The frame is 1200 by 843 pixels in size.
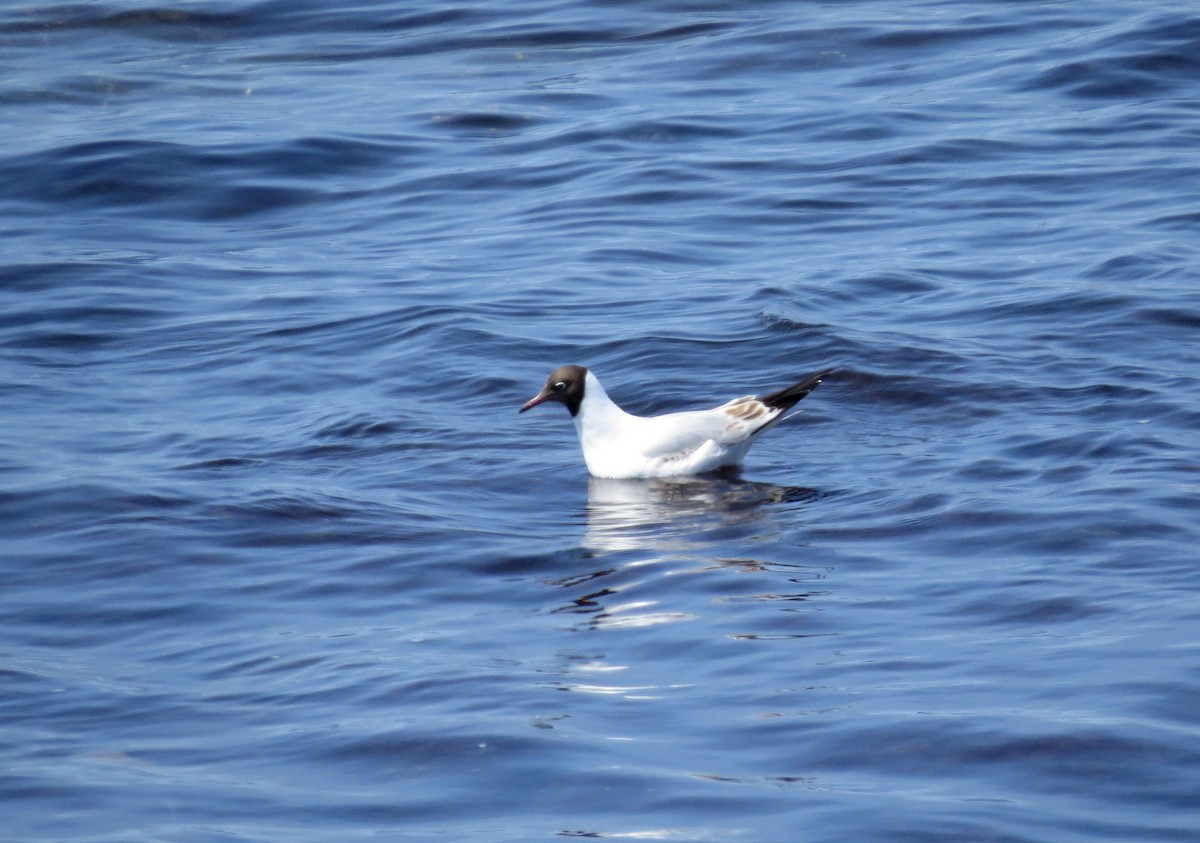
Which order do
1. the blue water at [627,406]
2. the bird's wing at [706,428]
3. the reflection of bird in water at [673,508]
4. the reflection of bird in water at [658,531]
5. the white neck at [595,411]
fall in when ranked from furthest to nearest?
the white neck at [595,411]
the bird's wing at [706,428]
the reflection of bird in water at [673,508]
the reflection of bird in water at [658,531]
the blue water at [627,406]

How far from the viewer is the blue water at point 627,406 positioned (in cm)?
551

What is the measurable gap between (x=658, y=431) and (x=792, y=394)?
2.52 ft

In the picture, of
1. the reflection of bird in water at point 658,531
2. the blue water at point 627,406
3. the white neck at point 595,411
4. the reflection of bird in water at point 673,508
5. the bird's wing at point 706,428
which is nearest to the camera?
the blue water at point 627,406

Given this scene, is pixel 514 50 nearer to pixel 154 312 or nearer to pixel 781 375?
pixel 154 312

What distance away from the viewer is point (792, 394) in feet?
30.7

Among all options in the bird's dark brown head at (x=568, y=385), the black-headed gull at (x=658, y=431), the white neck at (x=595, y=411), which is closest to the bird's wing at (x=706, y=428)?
the black-headed gull at (x=658, y=431)

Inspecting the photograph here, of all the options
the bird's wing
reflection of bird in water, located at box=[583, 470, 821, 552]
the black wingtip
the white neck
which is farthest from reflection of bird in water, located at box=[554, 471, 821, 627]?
the black wingtip

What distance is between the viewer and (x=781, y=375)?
1048cm

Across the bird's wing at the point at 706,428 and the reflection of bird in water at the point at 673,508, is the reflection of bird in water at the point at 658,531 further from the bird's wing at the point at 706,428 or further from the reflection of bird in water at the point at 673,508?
the bird's wing at the point at 706,428

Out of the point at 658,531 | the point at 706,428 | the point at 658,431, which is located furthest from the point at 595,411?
the point at 658,531

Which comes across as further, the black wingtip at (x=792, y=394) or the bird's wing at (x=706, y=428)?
the black wingtip at (x=792, y=394)

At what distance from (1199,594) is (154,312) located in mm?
8184

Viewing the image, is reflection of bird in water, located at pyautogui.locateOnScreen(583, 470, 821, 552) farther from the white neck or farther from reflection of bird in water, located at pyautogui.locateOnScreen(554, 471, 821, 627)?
the white neck

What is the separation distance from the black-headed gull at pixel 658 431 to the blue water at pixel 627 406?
7.2 inches
